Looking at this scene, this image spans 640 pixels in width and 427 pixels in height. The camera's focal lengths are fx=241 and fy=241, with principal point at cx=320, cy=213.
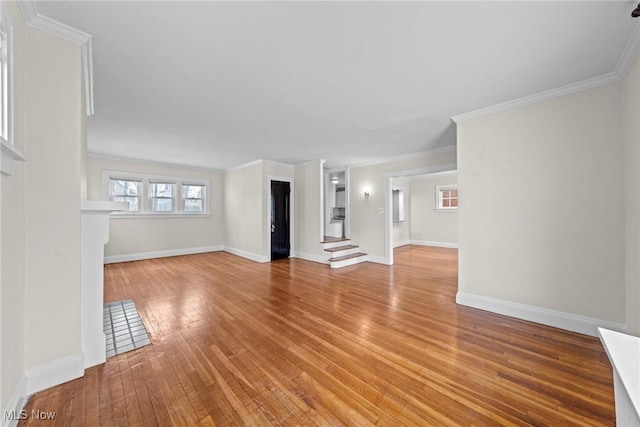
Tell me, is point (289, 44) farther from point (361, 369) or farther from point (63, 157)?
point (361, 369)

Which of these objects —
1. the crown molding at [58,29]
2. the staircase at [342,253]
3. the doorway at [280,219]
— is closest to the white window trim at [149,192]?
the doorway at [280,219]

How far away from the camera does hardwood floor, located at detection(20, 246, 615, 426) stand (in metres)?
1.48

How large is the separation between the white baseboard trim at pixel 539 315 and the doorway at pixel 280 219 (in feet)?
14.1

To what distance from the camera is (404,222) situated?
29.1ft

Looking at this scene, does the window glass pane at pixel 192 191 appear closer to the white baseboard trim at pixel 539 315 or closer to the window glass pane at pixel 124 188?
the window glass pane at pixel 124 188

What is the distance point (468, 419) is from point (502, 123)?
9.97 feet

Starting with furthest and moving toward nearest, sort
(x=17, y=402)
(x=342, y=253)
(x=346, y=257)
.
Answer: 1. (x=342, y=253)
2. (x=346, y=257)
3. (x=17, y=402)

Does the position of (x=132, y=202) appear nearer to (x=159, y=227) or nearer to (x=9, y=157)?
(x=159, y=227)

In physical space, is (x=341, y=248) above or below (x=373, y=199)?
below

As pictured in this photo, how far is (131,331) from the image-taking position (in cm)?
252

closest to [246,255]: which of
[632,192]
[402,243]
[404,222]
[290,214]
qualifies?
[290,214]

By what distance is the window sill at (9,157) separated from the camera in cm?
121

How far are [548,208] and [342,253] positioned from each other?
3.97m

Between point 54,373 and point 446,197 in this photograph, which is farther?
point 446,197
